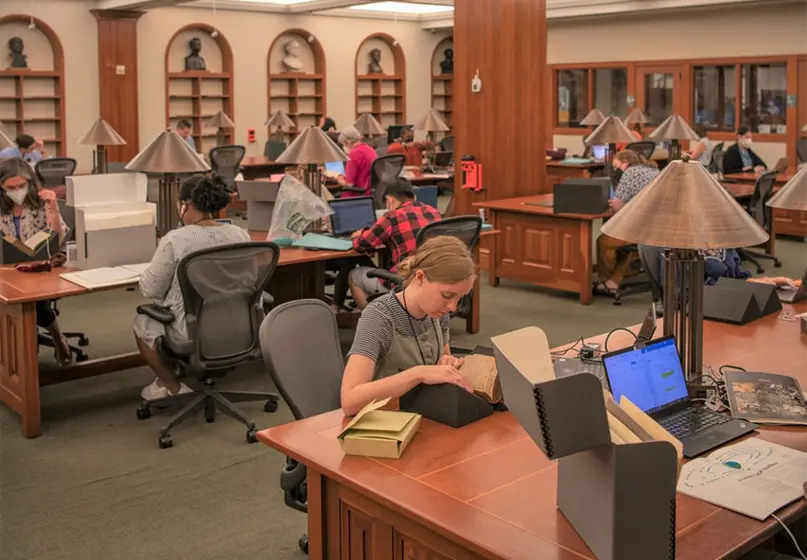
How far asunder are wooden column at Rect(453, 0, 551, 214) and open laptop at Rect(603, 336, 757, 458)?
222 inches

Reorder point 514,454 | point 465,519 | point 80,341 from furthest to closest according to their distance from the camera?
point 80,341
point 514,454
point 465,519

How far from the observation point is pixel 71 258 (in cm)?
534

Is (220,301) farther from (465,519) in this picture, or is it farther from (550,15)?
(550,15)

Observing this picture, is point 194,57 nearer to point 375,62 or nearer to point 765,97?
point 375,62

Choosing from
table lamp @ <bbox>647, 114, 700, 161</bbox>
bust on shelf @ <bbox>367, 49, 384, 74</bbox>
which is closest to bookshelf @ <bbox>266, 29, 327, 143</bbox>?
bust on shelf @ <bbox>367, 49, 384, 74</bbox>

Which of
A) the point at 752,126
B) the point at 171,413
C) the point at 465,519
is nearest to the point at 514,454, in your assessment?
the point at 465,519

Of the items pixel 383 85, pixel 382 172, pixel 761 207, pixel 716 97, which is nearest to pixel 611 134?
pixel 761 207

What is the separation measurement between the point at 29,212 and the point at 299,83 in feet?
34.2

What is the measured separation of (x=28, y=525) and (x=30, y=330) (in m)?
1.17

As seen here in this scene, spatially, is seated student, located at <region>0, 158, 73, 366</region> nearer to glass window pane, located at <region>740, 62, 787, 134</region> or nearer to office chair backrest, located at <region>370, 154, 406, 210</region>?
office chair backrest, located at <region>370, 154, 406, 210</region>

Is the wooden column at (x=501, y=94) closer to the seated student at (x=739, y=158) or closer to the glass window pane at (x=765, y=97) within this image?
the seated student at (x=739, y=158)

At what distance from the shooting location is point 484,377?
2.81m

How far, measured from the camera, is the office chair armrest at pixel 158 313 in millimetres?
4574

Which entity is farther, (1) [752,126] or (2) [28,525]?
(1) [752,126]
